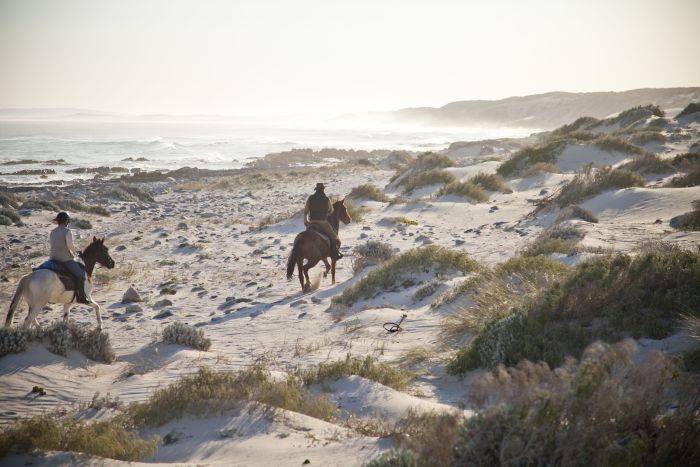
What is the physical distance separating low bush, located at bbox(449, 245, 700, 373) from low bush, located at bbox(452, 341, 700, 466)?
7.38 feet

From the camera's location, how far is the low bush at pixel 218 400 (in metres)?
5.09

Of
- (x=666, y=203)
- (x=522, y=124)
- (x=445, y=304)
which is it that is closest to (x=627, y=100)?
(x=522, y=124)

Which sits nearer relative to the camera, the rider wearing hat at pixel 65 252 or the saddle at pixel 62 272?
the saddle at pixel 62 272

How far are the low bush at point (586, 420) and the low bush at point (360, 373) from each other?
2482 millimetres

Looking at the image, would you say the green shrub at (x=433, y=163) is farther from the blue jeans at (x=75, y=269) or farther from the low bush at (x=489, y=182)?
the blue jeans at (x=75, y=269)

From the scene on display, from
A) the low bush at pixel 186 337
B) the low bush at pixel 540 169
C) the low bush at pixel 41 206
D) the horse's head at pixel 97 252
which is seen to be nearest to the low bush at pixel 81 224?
the low bush at pixel 41 206

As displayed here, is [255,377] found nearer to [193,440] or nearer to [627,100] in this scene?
[193,440]

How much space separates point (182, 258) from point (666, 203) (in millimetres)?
14862

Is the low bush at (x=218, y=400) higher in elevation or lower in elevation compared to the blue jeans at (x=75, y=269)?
A: lower

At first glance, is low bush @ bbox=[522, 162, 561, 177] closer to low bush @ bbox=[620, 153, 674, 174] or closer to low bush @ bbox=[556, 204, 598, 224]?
low bush @ bbox=[620, 153, 674, 174]

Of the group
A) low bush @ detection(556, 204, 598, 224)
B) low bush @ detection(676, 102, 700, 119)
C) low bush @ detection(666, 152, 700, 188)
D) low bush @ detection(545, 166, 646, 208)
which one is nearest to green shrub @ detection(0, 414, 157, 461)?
low bush @ detection(556, 204, 598, 224)

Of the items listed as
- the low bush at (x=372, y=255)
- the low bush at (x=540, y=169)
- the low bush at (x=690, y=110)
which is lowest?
the low bush at (x=372, y=255)

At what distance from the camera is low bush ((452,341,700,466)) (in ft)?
10.3

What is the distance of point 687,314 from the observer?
18.3 ft
